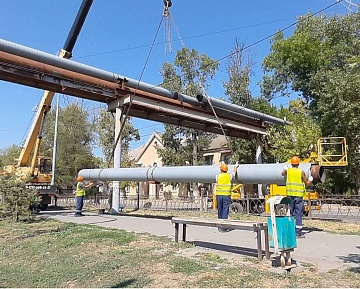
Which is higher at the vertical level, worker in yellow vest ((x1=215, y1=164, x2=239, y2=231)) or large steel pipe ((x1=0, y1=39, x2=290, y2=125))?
large steel pipe ((x1=0, y1=39, x2=290, y2=125))

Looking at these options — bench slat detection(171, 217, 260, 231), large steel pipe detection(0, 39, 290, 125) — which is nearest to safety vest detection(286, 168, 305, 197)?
bench slat detection(171, 217, 260, 231)

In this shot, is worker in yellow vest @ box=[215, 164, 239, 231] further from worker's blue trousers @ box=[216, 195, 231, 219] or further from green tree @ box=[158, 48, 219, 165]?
green tree @ box=[158, 48, 219, 165]

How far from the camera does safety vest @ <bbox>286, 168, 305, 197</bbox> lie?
900 centimetres

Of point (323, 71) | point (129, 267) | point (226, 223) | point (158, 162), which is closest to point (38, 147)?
point (129, 267)

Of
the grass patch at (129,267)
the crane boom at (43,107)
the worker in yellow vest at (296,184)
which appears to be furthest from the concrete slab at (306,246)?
the crane boom at (43,107)

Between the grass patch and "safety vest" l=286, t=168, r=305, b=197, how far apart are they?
2923mm

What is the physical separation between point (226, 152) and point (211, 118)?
18.3 metres

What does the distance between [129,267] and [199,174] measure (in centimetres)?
651

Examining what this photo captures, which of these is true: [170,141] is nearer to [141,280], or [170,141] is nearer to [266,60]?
[266,60]

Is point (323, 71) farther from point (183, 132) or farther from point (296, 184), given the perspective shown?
point (296, 184)

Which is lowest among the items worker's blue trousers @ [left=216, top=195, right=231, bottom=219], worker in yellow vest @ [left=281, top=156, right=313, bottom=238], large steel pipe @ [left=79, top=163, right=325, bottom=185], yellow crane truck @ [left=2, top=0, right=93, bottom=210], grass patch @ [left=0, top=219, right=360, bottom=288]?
grass patch @ [left=0, top=219, right=360, bottom=288]

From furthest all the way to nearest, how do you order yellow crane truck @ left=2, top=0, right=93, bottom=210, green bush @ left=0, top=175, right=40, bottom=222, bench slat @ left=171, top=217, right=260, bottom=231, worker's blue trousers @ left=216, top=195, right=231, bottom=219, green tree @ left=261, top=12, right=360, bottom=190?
green tree @ left=261, top=12, right=360, bottom=190 → yellow crane truck @ left=2, top=0, right=93, bottom=210 → green bush @ left=0, top=175, right=40, bottom=222 → worker's blue trousers @ left=216, top=195, right=231, bottom=219 → bench slat @ left=171, top=217, right=260, bottom=231

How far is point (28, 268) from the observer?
6.85 m

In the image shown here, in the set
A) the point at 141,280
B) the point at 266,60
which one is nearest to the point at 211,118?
the point at 141,280
